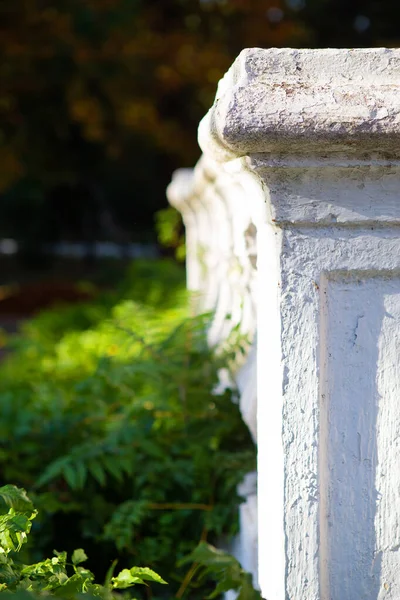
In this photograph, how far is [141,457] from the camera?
273cm

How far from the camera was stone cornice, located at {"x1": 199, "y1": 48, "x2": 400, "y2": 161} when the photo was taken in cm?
143

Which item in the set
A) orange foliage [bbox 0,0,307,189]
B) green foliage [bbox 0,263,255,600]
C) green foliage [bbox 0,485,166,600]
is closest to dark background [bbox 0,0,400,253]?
orange foliage [bbox 0,0,307,189]

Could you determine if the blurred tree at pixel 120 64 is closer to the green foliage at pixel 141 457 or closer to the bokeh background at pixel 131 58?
the bokeh background at pixel 131 58

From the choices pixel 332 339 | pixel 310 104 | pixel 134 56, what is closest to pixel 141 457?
pixel 332 339

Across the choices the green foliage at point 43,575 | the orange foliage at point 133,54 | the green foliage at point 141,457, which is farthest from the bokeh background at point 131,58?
the green foliage at point 43,575

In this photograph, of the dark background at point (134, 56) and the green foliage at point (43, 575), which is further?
the dark background at point (134, 56)

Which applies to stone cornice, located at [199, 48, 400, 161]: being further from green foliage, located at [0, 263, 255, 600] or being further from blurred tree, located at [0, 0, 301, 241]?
blurred tree, located at [0, 0, 301, 241]

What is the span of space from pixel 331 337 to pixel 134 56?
11.7m

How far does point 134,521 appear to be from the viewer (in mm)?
2420

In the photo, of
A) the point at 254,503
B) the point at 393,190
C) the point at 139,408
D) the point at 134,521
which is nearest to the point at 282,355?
the point at 393,190

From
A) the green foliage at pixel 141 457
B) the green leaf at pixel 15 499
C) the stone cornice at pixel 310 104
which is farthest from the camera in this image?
the green foliage at pixel 141 457

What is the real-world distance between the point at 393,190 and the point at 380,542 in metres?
0.74

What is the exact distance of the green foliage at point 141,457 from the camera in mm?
2488

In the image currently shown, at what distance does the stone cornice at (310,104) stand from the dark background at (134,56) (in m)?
10.4
